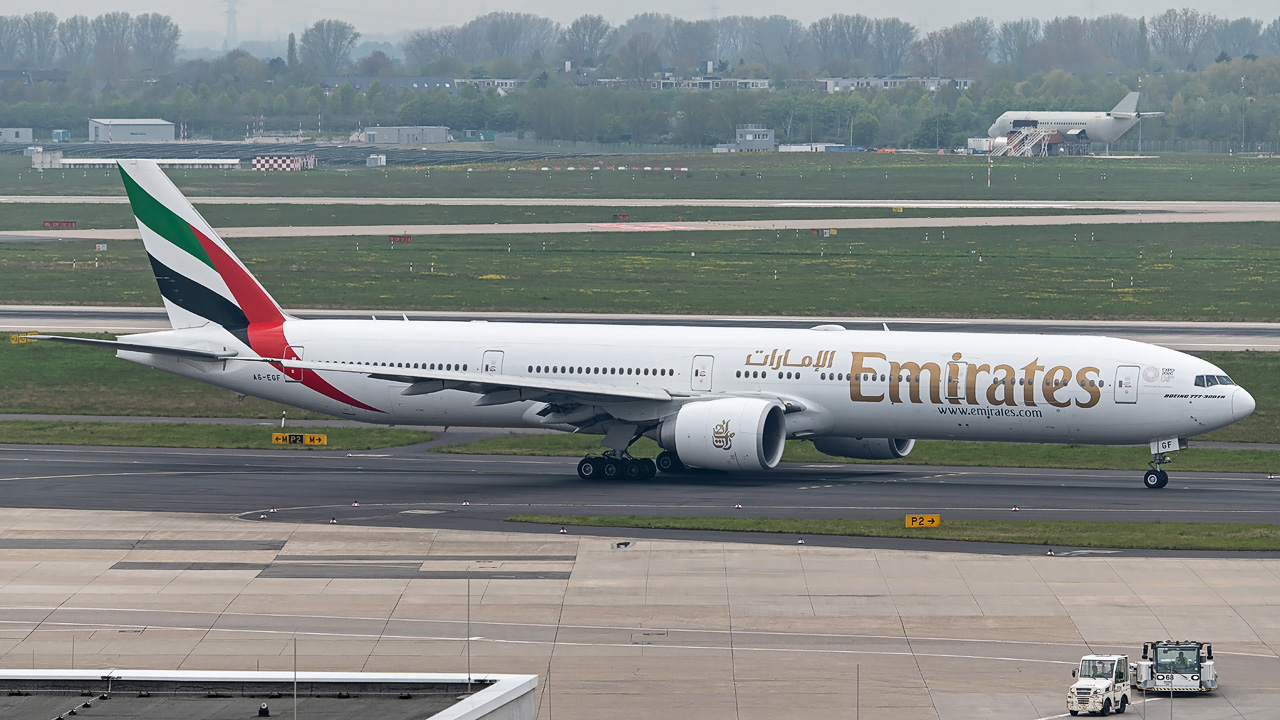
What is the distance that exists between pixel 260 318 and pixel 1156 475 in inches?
1164

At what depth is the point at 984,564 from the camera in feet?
130

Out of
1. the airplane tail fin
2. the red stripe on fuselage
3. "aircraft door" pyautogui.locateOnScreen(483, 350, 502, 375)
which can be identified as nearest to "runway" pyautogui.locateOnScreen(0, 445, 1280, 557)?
the red stripe on fuselage

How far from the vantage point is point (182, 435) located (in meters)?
60.8

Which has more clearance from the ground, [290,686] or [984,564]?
[290,686]

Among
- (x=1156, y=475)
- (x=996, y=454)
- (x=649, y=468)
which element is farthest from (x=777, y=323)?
(x=1156, y=475)

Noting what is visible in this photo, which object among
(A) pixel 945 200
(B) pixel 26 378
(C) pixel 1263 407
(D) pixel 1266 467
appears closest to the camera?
(D) pixel 1266 467

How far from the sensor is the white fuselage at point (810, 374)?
165 ft

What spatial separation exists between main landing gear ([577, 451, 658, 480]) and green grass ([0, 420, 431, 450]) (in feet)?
33.6

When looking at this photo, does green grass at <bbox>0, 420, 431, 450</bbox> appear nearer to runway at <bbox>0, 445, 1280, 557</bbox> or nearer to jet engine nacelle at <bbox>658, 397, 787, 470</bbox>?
runway at <bbox>0, 445, 1280, 557</bbox>

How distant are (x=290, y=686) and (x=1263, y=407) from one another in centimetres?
4948

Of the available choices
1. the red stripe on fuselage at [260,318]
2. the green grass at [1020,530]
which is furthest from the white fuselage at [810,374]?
the green grass at [1020,530]

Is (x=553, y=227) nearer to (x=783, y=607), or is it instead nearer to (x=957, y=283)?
(x=957, y=283)

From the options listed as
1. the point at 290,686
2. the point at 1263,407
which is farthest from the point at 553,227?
the point at 290,686

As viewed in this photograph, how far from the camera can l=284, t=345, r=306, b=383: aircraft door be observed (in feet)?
184
